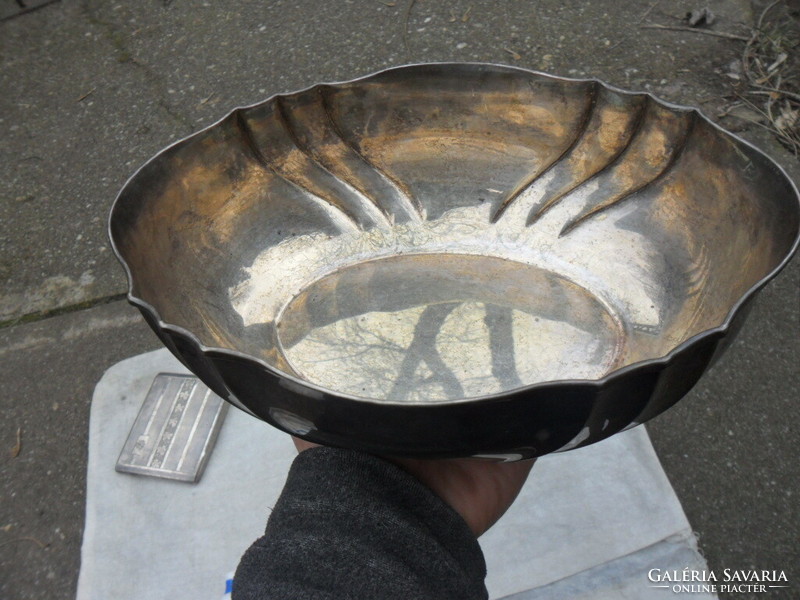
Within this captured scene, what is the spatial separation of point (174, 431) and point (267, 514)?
22 cm

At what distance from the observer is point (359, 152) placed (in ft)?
3.06

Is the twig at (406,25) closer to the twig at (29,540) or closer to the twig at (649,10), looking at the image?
the twig at (649,10)

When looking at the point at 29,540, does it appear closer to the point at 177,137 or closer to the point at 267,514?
the point at 267,514

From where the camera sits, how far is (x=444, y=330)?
2.67 ft

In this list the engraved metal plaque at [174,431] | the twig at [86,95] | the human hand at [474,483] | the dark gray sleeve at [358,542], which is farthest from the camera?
the twig at [86,95]

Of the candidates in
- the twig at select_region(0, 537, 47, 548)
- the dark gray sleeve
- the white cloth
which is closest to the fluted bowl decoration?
the dark gray sleeve

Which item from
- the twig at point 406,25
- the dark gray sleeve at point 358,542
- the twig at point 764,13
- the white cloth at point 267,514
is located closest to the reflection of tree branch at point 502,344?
the dark gray sleeve at point 358,542

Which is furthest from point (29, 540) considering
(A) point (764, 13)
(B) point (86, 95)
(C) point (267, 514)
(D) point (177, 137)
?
(A) point (764, 13)

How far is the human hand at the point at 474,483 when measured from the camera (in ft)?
2.37

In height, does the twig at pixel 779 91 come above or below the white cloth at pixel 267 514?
above

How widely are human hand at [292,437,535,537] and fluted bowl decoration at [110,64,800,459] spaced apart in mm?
77

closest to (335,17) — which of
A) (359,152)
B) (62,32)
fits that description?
(62,32)

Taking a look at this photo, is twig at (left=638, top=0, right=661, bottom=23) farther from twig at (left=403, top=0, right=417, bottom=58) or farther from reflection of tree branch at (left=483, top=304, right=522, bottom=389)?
reflection of tree branch at (left=483, top=304, right=522, bottom=389)

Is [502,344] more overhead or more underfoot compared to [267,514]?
more overhead
